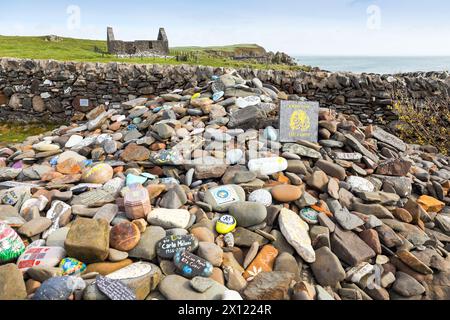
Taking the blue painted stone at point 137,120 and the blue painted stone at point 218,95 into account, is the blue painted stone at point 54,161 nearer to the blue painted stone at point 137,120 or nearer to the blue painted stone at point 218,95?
the blue painted stone at point 137,120

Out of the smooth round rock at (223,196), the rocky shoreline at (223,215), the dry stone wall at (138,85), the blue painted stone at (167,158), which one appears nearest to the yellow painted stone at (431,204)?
the rocky shoreline at (223,215)

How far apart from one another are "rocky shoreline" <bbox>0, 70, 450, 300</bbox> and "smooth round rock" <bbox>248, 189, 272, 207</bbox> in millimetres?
11

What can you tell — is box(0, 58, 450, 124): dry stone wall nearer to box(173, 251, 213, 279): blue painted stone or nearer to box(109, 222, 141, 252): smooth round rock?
box(109, 222, 141, 252): smooth round rock

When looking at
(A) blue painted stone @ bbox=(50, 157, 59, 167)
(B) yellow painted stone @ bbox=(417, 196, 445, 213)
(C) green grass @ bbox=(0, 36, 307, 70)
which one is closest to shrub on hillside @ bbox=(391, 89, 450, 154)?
(B) yellow painted stone @ bbox=(417, 196, 445, 213)

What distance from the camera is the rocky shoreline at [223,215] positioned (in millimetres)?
2379

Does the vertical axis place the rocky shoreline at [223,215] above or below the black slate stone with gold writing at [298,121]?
below

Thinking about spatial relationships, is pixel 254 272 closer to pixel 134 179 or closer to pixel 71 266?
pixel 71 266

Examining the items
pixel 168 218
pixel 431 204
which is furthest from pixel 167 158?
pixel 431 204

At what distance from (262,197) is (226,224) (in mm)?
557

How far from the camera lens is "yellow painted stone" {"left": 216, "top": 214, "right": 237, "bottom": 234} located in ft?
9.56

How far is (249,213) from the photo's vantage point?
3014 mm

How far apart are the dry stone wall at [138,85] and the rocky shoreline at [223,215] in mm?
2912

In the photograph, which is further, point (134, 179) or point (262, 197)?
point (134, 179)
